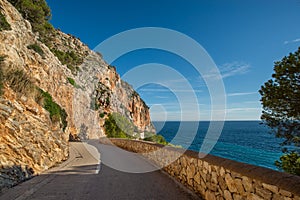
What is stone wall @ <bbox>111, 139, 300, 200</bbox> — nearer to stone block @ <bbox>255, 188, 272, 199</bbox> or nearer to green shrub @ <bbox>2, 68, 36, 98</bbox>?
stone block @ <bbox>255, 188, 272, 199</bbox>

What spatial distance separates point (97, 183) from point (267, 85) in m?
7.74

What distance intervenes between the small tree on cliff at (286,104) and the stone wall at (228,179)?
14.9ft

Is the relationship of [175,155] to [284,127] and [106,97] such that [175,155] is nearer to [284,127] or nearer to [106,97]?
[284,127]

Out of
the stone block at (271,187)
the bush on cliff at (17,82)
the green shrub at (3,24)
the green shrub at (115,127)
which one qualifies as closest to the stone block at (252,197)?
the stone block at (271,187)

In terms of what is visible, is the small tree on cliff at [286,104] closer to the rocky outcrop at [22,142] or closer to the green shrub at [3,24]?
the rocky outcrop at [22,142]

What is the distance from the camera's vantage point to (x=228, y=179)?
343 cm

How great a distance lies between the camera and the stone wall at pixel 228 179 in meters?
2.39

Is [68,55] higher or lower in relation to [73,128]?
higher

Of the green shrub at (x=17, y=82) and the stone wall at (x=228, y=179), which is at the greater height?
the green shrub at (x=17, y=82)

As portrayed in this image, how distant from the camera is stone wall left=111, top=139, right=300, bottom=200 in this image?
2392 millimetres

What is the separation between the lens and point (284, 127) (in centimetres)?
735

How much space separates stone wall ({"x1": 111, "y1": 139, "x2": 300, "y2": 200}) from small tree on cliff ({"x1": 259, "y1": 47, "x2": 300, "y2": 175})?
14.9ft

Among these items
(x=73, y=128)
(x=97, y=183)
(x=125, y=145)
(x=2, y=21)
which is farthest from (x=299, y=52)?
(x=73, y=128)

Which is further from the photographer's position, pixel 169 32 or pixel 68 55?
pixel 68 55
